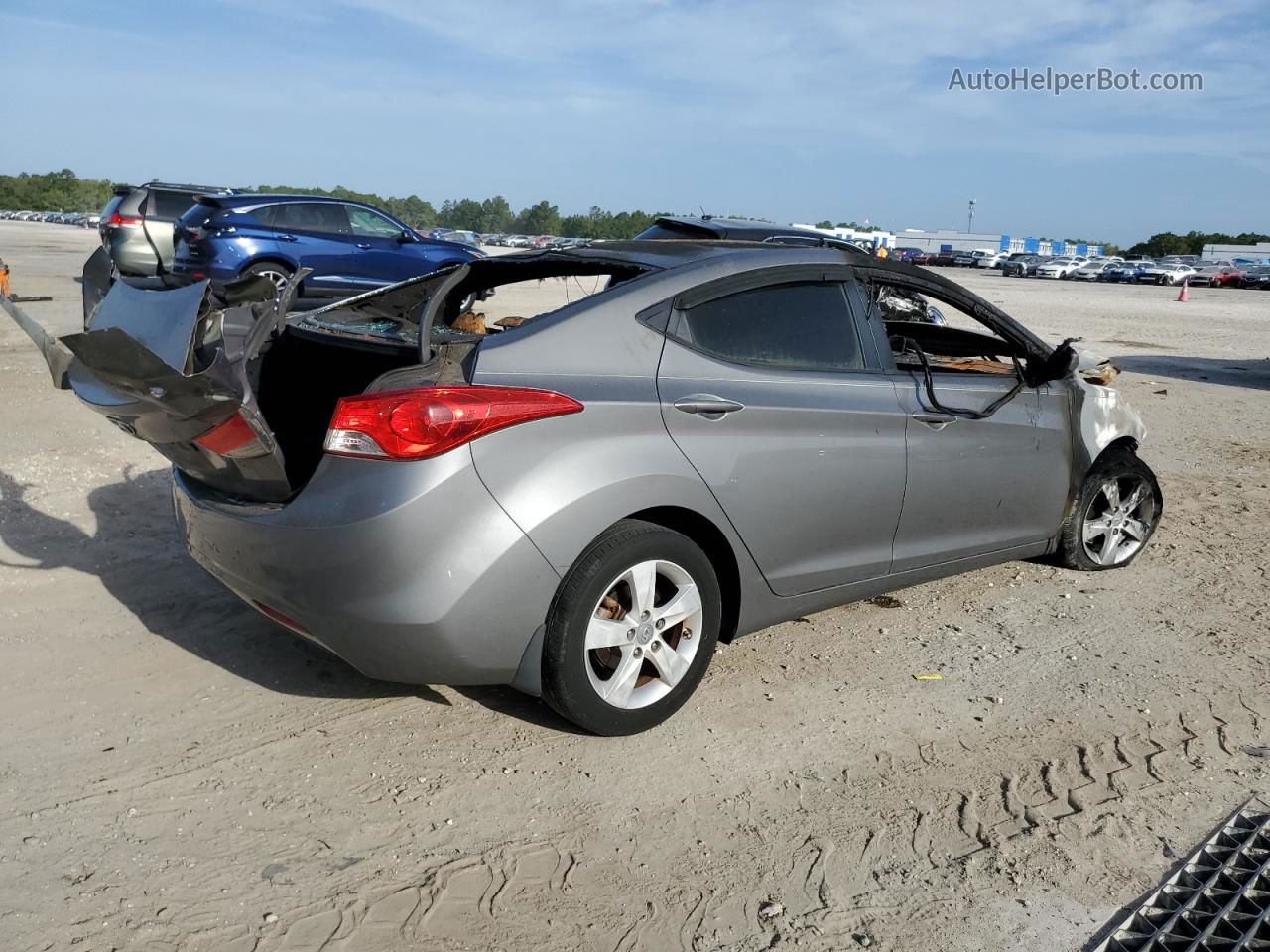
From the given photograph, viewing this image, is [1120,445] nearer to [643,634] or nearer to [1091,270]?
[643,634]

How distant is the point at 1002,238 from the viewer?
11488cm

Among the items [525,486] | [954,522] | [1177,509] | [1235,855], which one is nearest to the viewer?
[1235,855]

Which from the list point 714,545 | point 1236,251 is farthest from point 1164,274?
point 714,545

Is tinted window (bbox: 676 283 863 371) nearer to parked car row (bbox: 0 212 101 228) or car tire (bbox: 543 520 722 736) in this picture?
car tire (bbox: 543 520 722 736)

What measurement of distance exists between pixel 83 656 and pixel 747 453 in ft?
8.57

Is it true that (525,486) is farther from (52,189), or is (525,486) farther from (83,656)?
(52,189)

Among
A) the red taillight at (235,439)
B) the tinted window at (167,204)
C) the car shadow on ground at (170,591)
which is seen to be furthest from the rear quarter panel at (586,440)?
the tinted window at (167,204)

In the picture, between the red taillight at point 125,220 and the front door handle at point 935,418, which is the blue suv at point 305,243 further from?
the front door handle at point 935,418

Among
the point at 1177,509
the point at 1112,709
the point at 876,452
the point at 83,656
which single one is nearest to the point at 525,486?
the point at 876,452

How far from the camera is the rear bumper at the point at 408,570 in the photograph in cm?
316

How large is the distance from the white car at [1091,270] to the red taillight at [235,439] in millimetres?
60640

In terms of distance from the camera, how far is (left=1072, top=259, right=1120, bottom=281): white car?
58269 mm

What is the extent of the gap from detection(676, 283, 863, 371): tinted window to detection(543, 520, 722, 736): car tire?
0.73 meters

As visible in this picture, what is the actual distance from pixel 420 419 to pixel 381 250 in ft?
41.2
